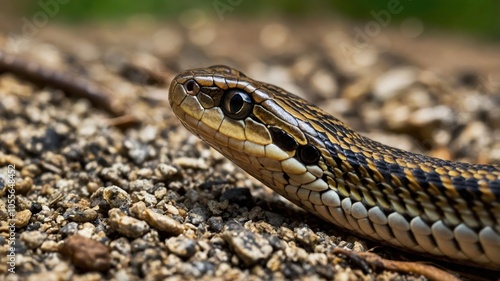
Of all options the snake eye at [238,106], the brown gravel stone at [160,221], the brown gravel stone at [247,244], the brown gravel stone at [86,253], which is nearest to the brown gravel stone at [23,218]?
the brown gravel stone at [86,253]

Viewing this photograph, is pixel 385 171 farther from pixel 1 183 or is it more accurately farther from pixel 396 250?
pixel 1 183

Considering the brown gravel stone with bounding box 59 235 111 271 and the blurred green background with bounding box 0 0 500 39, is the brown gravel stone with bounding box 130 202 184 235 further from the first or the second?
the blurred green background with bounding box 0 0 500 39

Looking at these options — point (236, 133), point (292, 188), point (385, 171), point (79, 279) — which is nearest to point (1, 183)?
point (79, 279)

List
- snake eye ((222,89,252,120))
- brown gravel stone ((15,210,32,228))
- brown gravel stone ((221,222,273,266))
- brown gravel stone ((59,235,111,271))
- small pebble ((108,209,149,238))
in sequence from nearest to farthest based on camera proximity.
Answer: brown gravel stone ((59,235,111,271)) → brown gravel stone ((221,222,273,266)) → small pebble ((108,209,149,238)) → brown gravel stone ((15,210,32,228)) → snake eye ((222,89,252,120))

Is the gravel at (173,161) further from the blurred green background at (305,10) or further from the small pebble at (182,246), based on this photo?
the blurred green background at (305,10)

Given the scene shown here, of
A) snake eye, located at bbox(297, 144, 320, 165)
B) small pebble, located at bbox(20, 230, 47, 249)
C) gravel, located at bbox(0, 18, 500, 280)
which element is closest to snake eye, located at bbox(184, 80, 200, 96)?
gravel, located at bbox(0, 18, 500, 280)

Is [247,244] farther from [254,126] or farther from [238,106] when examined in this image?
[238,106]
